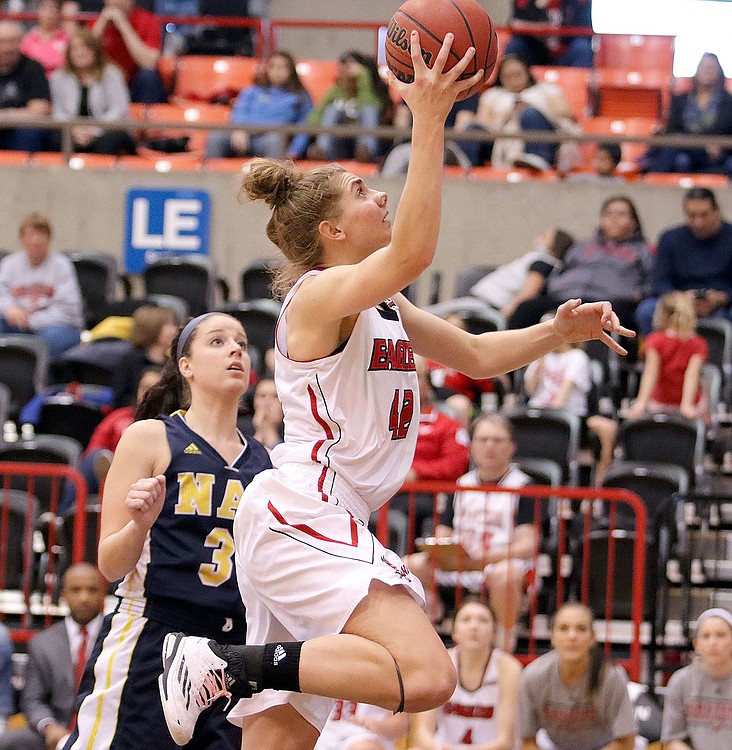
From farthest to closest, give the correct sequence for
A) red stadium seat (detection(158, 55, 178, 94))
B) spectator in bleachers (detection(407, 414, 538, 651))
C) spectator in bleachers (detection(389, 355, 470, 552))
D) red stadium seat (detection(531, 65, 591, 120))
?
red stadium seat (detection(158, 55, 178, 94)), red stadium seat (detection(531, 65, 591, 120)), spectator in bleachers (detection(389, 355, 470, 552)), spectator in bleachers (detection(407, 414, 538, 651))

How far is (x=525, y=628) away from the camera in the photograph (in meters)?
7.75

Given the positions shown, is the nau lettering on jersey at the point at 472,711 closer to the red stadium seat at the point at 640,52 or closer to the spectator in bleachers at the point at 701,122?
the spectator in bleachers at the point at 701,122

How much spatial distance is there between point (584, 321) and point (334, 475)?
2.87ft

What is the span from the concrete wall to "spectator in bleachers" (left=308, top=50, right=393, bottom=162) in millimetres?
818

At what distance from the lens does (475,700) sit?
672 cm

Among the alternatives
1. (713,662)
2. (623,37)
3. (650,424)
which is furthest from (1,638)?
(623,37)

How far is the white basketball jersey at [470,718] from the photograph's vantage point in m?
6.70

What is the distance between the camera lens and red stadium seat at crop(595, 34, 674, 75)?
15.5 metres

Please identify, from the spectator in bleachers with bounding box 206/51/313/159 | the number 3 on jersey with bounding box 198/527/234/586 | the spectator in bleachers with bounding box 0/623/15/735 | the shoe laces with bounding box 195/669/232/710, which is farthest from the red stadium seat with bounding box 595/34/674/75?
the shoe laces with bounding box 195/669/232/710

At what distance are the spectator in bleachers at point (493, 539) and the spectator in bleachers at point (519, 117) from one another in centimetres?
505

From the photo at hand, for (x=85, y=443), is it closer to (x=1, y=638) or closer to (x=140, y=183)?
(x=1, y=638)

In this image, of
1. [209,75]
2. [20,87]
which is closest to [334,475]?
[20,87]

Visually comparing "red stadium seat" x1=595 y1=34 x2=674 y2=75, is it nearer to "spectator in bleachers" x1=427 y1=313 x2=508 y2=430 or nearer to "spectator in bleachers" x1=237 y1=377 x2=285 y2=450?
"spectator in bleachers" x1=427 y1=313 x2=508 y2=430

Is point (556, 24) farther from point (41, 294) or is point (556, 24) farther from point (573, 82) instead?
point (41, 294)
